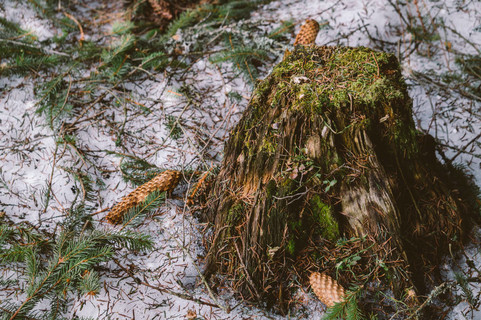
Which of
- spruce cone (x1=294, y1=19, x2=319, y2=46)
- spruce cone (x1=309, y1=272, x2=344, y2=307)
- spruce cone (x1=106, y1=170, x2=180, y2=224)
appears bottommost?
spruce cone (x1=309, y1=272, x2=344, y2=307)

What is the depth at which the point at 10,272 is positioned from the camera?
2072 millimetres

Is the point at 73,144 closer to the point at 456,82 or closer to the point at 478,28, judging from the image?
the point at 456,82

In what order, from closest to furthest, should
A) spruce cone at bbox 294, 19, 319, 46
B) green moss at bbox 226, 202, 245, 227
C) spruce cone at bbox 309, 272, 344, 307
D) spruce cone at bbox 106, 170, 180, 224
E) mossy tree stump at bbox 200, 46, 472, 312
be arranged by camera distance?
spruce cone at bbox 309, 272, 344, 307
mossy tree stump at bbox 200, 46, 472, 312
green moss at bbox 226, 202, 245, 227
spruce cone at bbox 106, 170, 180, 224
spruce cone at bbox 294, 19, 319, 46

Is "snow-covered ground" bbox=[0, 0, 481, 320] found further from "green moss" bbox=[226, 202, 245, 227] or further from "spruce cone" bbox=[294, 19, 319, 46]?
"spruce cone" bbox=[294, 19, 319, 46]

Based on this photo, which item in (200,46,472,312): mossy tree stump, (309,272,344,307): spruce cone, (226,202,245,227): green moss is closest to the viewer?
(309,272,344,307): spruce cone

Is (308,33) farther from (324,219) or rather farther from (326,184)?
(324,219)

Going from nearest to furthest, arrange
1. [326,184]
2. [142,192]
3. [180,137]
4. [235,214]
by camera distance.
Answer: [326,184] < [235,214] < [142,192] < [180,137]

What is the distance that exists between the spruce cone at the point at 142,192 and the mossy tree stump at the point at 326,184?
0.47 metres

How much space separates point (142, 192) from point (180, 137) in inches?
26.7

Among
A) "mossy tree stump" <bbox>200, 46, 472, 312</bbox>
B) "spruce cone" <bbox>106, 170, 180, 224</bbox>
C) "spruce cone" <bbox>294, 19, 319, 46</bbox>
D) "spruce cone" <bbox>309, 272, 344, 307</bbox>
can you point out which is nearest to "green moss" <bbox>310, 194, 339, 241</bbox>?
"mossy tree stump" <bbox>200, 46, 472, 312</bbox>

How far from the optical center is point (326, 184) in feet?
6.17

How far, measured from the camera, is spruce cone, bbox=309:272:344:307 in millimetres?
1729

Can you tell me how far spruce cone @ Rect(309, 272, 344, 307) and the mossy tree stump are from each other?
0.12 metres

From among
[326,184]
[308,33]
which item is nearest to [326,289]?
[326,184]
